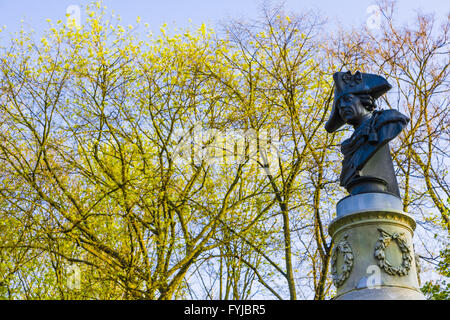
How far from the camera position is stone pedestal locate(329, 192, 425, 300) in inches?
241

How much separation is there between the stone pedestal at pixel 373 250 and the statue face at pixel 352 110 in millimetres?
1273

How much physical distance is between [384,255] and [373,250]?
0.14m

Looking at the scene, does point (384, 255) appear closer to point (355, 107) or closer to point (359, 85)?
point (355, 107)

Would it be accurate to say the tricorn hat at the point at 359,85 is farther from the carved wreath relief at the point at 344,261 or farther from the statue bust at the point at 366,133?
the carved wreath relief at the point at 344,261

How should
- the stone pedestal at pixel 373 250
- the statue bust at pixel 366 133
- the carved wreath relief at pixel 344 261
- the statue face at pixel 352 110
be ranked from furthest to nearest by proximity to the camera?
the statue face at pixel 352 110, the statue bust at pixel 366 133, the carved wreath relief at pixel 344 261, the stone pedestal at pixel 373 250

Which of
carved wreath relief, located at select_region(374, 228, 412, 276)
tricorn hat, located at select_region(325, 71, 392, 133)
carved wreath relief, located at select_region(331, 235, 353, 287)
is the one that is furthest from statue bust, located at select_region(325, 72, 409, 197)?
carved wreath relief, located at select_region(331, 235, 353, 287)

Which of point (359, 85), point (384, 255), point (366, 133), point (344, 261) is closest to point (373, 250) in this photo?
point (384, 255)

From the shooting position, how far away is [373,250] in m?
6.29

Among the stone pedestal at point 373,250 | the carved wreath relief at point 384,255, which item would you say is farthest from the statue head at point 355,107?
the carved wreath relief at point 384,255

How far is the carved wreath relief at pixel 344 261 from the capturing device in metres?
6.34

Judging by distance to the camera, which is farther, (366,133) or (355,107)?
(355,107)

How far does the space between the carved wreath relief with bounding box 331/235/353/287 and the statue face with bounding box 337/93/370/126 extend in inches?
68.3

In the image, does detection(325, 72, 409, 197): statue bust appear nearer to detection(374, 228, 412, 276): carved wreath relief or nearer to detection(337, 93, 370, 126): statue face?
detection(337, 93, 370, 126): statue face
